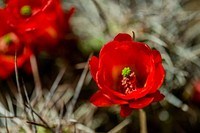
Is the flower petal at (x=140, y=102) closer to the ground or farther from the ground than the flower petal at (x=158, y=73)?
closer to the ground

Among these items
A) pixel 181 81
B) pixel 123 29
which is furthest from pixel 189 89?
pixel 123 29

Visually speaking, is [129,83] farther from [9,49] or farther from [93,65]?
[9,49]

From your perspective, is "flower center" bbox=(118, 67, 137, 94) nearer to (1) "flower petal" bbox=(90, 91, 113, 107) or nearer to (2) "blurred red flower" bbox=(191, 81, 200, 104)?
(1) "flower petal" bbox=(90, 91, 113, 107)

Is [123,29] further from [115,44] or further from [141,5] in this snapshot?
[115,44]

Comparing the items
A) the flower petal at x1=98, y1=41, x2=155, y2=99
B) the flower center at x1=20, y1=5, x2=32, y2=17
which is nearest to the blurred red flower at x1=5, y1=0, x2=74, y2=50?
the flower center at x1=20, y1=5, x2=32, y2=17

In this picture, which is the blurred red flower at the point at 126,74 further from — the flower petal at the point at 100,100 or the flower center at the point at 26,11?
the flower center at the point at 26,11

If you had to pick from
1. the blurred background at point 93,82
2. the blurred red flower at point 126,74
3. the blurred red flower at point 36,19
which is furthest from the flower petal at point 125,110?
the blurred red flower at point 36,19

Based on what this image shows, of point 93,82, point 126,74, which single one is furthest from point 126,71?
point 93,82
